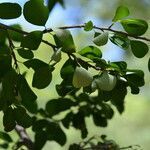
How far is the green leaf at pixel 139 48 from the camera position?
0.80 meters

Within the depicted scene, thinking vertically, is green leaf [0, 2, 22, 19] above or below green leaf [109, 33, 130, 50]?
above

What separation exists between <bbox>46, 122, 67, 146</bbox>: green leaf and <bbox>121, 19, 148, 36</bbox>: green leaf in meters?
0.39

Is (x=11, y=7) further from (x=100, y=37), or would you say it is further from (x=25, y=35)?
(x=100, y=37)

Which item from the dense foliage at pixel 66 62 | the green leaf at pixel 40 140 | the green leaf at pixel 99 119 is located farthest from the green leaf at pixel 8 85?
the green leaf at pixel 99 119

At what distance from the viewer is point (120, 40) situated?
0.78 metres

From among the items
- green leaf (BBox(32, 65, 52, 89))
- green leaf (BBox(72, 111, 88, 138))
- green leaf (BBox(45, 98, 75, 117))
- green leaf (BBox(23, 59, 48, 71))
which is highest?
green leaf (BBox(23, 59, 48, 71))

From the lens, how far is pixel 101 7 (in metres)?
8.05

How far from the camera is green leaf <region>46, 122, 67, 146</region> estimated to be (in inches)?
43.3

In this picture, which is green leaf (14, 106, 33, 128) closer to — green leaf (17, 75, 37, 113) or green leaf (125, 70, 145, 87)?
green leaf (17, 75, 37, 113)

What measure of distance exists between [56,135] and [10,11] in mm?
385

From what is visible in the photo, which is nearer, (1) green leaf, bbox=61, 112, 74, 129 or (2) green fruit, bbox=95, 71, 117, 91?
(2) green fruit, bbox=95, 71, 117, 91

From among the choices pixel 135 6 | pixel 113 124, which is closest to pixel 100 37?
pixel 113 124

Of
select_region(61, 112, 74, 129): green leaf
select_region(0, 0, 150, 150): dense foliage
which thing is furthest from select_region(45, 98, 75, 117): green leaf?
select_region(0, 0, 150, 150): dense foliage

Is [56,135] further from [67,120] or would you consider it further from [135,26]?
[135,26]
